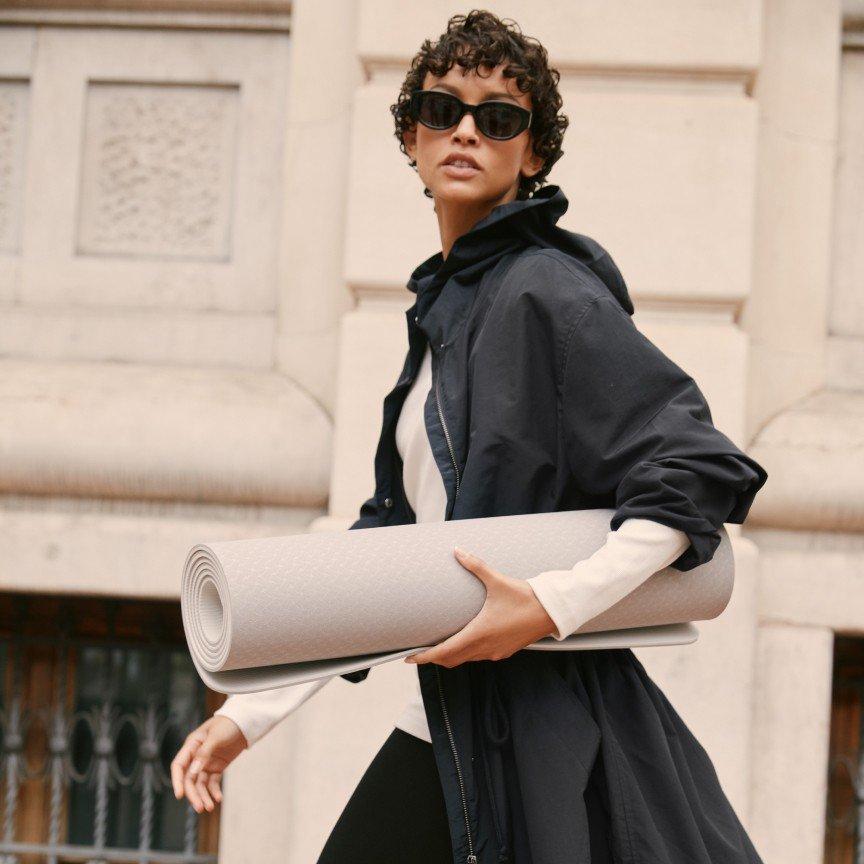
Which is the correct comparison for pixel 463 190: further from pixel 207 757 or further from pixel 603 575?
pixel 207 757

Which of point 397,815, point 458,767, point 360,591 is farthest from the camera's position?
point 397,815

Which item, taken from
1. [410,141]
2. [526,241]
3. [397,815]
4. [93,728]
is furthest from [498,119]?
[93,728]

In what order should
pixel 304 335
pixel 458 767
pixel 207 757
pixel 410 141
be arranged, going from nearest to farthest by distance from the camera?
pixel 458 767 → pixel 207 757 → pixel 410 141 → pixel 304 335

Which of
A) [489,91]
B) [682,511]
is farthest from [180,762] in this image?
[489,91]

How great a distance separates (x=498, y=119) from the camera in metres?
1.87

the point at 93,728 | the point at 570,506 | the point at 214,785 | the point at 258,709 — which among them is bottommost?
the point at 93,728

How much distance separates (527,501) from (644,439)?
20cm

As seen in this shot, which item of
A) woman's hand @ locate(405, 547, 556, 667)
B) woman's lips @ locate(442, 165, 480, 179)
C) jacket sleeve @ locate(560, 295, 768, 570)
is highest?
woman's lips @ locate(442, 165, 480, 179)

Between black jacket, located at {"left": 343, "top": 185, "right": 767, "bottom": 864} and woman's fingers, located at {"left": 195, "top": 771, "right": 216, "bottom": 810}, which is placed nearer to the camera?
black jacket, located at {"left": 343, "top": 185, "right": 767, "bottom": 864}

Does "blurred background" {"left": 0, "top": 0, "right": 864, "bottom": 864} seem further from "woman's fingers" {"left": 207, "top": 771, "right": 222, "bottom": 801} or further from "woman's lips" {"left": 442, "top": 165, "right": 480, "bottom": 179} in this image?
"woman's lips" {"left": 442, "top": 165, "right": 480, "bottom": 179}

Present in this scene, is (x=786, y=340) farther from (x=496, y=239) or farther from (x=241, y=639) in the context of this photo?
(x=241, y=639)

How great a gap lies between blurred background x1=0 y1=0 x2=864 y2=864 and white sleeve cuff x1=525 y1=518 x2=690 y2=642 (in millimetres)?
1640

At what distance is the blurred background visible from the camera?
320cm

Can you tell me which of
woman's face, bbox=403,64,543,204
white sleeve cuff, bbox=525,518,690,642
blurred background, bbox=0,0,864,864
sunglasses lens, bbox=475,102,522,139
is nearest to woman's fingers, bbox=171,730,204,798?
white sleeve cuff, bbox=525,518,690,642
